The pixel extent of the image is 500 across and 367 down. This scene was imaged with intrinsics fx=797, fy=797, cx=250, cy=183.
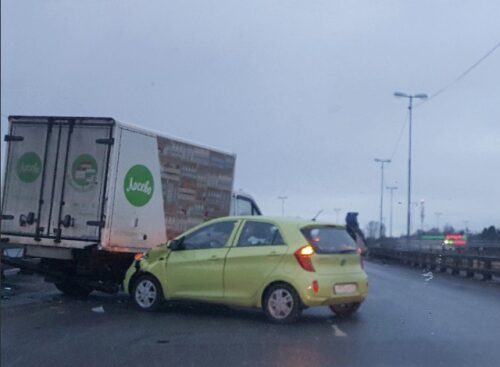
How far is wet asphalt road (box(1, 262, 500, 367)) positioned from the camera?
8.64 meters

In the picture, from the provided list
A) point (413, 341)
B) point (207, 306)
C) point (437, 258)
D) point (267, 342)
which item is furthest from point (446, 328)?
point (437, 258)

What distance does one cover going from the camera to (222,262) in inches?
462

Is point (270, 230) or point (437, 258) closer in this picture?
point (270, 230)

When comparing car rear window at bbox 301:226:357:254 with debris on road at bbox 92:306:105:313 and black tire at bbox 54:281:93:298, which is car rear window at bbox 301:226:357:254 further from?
black tire at bbox 54:281:93:298

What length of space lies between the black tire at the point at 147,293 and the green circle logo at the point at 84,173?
1.83 m

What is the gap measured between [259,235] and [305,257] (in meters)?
0.89

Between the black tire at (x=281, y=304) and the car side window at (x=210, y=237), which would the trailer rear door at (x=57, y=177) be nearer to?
the car side window at (x=210, y=237)

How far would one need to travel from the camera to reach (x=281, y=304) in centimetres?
1117

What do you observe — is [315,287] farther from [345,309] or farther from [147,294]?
[147,294]

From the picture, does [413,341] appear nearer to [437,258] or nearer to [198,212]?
[198,212]

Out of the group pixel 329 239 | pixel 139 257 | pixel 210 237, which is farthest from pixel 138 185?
pixel 329 239

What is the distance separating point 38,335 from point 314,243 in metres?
3.99

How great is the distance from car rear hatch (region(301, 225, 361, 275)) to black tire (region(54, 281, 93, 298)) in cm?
467

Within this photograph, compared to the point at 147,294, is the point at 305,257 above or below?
above
